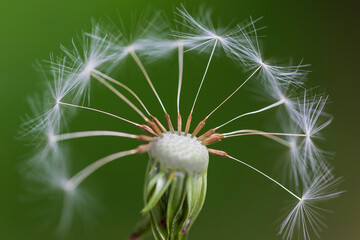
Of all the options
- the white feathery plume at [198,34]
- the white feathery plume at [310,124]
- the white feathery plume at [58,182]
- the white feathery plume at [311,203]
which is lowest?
the white feathery plume at [58,182]

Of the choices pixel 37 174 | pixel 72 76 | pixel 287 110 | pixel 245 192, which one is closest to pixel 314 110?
pixel 287 110

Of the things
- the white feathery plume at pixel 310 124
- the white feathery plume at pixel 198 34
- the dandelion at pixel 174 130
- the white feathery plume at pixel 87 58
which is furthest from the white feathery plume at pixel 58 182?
the white feathery plume at pixel 310 124

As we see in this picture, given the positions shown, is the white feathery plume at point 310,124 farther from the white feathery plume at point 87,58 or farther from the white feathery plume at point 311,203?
the white feathery plume at point 87,58

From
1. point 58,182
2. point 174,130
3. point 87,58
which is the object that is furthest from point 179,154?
point 87,58

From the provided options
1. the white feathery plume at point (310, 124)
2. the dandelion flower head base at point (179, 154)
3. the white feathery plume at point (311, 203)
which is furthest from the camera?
the white feathery plume at point (310, 124)

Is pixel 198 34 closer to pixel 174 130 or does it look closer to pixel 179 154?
pixel 174 130

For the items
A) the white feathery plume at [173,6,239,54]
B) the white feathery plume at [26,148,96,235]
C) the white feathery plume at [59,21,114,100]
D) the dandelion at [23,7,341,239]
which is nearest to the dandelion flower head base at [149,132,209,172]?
the dandelion at [23,7,341,239]

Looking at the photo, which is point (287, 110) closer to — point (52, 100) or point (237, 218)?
point (52, 100)

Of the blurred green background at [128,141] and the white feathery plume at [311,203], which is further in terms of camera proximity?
the blurred green background at [128,141]
